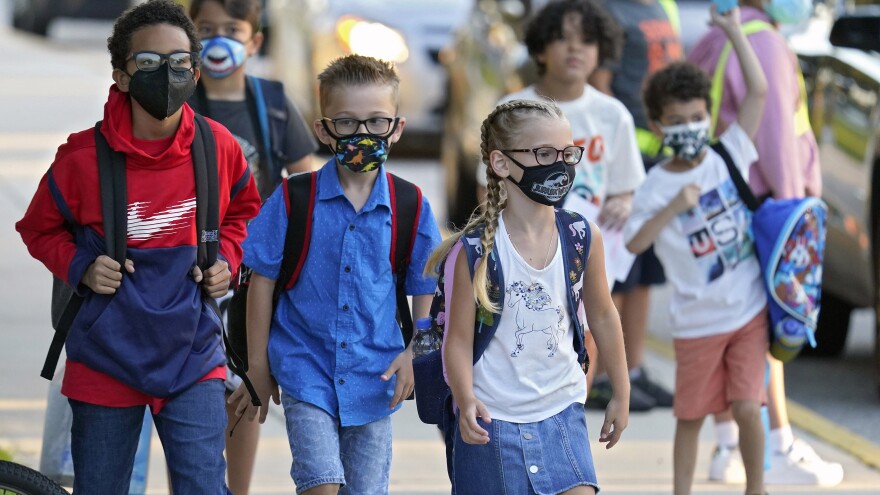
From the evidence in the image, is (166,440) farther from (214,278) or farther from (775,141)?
(775,141)

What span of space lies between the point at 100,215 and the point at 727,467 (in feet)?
10.1

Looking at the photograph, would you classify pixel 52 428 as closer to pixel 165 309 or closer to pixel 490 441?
pixel 165 309

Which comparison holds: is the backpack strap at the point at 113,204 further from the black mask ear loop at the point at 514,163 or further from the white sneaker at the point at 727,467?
the white sneaker at the point at 727,467

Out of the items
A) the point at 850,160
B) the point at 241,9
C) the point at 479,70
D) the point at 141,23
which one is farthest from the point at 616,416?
the point at 479,70

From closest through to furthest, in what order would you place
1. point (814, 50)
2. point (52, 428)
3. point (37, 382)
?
point (52, 428) → point (37, 382) → point (814, 50)

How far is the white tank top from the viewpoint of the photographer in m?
4.21

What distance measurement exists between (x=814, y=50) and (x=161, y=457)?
13.4ft

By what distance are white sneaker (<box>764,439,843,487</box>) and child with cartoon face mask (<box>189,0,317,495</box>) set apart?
84.4 inches

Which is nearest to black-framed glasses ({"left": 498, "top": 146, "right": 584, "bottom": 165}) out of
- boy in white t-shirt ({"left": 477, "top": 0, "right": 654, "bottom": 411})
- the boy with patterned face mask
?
the boy with patterned face mask

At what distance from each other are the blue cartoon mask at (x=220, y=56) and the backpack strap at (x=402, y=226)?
3.08 feet

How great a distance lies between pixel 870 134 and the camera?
798 centimetres

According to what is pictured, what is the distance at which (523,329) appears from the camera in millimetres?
4207

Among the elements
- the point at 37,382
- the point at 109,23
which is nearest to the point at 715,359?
the point at 37,382

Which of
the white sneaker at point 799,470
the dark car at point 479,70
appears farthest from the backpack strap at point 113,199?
the dark car at point 479,70
